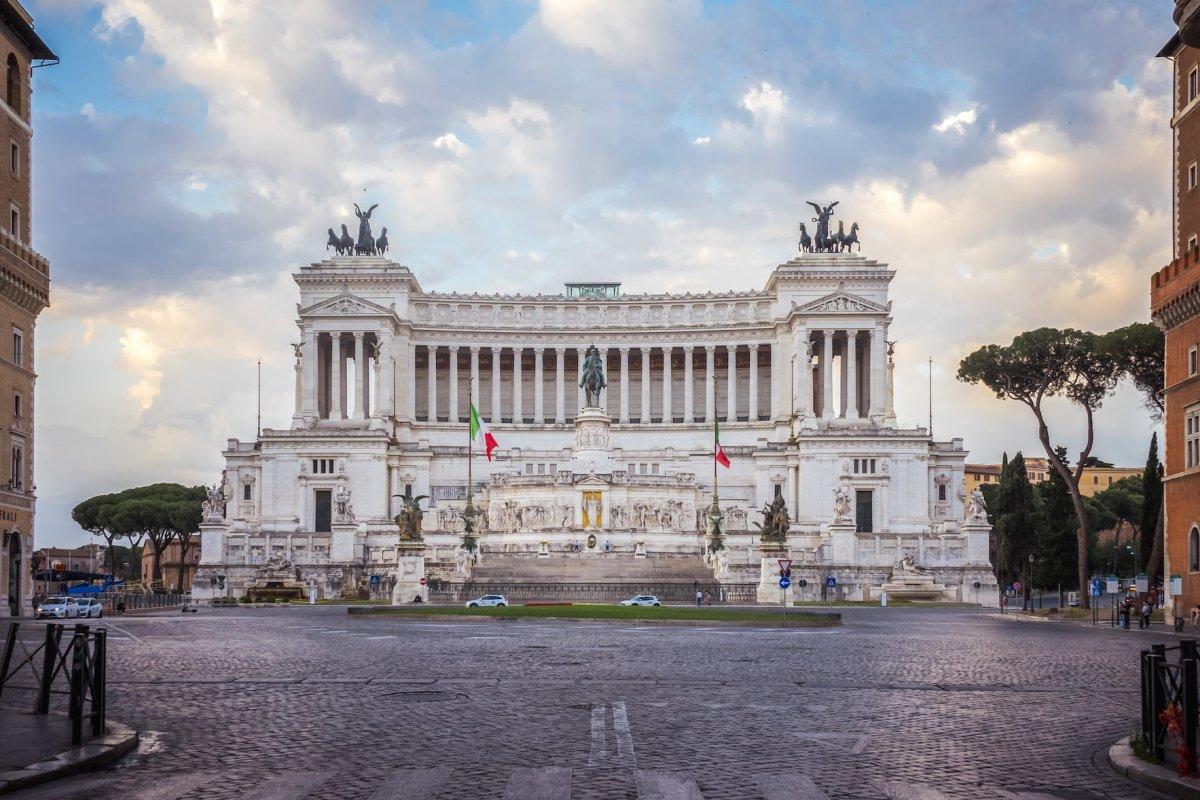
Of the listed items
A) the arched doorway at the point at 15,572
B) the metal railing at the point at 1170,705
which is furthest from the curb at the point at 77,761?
the arched doorway at the point at 15,572

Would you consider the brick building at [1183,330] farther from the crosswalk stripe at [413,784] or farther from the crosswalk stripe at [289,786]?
the crosswalk stripe at [289,786]

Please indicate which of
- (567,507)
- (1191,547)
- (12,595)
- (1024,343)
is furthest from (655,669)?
(567,507)

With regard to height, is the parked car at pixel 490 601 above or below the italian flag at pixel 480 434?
below

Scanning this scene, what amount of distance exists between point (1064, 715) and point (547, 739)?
8.17 metres

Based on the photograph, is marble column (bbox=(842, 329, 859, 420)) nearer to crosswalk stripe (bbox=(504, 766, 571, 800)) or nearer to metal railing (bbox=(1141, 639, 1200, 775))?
metal railing (bbox=(1141, 639, 1200, 775))

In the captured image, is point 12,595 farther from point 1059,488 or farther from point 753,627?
point 1059,488

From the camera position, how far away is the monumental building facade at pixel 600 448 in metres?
81.6

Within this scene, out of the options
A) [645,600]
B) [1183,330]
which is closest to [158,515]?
[645,600]

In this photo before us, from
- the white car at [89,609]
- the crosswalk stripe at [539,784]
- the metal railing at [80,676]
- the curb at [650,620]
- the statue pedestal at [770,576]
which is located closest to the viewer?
the crosswalk stripe at [539,784]

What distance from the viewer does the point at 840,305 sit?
109 meters

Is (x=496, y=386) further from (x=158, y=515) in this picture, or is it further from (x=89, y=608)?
(x=89, y=608)

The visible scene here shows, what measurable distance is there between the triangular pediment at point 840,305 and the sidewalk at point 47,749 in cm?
9427

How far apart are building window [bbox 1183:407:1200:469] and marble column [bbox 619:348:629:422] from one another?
2672 inches


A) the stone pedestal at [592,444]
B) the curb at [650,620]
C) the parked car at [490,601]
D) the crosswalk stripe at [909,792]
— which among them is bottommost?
the parked car at [490,601]
